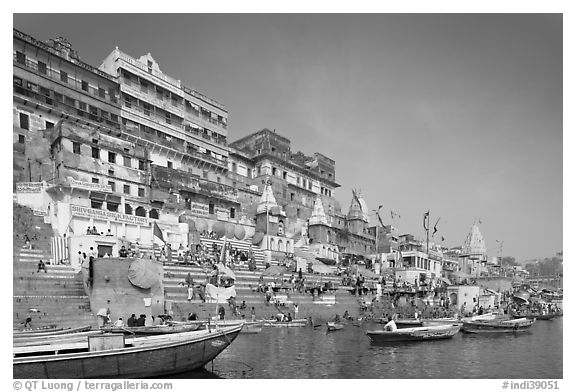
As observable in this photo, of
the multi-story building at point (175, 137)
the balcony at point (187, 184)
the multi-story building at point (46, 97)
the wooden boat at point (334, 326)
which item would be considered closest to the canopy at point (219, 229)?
the multi-story building at point (175, 137)

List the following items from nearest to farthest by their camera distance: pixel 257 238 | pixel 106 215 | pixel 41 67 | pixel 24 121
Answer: pixel 106 215
pixel 24 121
pixel 41 67
pixel 257 238

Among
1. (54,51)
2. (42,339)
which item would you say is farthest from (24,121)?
(42,339)

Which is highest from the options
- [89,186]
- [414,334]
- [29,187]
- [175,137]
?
[175,137]

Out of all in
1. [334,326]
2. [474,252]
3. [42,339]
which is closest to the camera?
[42,339]

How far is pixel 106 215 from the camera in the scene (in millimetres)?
24656

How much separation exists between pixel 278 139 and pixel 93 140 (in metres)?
24.8

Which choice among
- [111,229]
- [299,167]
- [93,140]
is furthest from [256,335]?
[299,167]

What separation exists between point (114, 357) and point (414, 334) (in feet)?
45.1

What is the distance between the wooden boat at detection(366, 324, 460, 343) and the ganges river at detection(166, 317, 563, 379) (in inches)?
15.5

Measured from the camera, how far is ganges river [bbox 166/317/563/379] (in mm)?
13312

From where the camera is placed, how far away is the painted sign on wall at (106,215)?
23.4m

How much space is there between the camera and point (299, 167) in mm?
50719

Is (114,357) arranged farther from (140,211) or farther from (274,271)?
(140,211)
